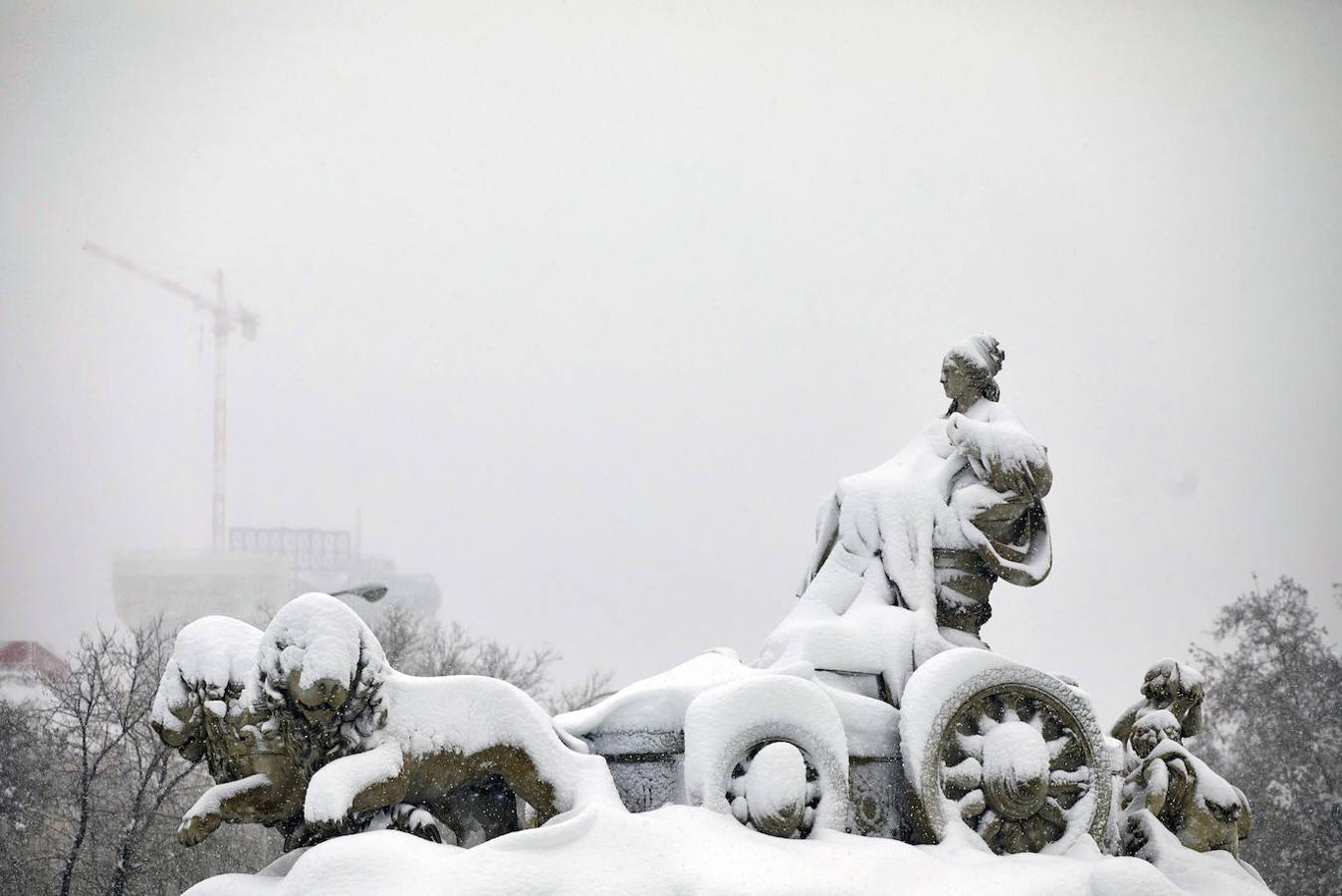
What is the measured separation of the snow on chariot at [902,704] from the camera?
5.47 meters

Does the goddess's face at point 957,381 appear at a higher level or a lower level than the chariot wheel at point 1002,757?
higher

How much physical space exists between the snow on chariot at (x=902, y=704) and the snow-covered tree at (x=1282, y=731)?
536 inches

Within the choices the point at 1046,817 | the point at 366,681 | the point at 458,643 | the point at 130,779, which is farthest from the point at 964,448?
the point at 458,643

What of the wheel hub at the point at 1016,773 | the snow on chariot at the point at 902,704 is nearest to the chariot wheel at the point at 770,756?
the snow on chariot at the point at 902,704

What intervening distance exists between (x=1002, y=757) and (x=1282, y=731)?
15341 mm

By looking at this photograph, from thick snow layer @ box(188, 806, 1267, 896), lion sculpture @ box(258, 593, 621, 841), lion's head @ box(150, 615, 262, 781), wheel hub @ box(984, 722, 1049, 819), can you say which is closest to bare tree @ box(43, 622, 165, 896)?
lion's head @ box(150, 615, 262, 781)

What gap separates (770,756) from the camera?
5410mm

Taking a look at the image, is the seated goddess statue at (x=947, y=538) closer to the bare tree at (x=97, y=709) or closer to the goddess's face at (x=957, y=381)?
the goddess's face at (x=957, y=381)

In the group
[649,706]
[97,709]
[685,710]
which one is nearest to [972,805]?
[685,710]

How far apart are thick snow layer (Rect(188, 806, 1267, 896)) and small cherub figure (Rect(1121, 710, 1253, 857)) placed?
33.5 inches

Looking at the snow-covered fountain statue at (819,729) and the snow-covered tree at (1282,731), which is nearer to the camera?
the snow-covered fountain statue at (819,729)

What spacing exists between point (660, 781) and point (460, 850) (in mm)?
917

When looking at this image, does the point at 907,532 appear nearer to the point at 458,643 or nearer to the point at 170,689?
the point at 170,689

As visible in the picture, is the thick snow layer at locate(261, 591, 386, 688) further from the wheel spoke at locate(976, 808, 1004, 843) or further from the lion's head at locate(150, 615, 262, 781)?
the wheel spoke at locate(976, 808, 1004, 843)
